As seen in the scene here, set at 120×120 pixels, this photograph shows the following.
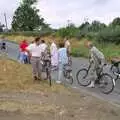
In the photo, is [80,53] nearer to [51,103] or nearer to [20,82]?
[20,82]


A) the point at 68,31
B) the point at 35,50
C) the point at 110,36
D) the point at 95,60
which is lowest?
the point at 95,60

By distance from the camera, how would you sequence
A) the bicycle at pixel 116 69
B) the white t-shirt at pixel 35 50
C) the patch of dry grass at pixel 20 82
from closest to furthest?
the patch of dry grass at pixel 20 82
the white t-shirt at pixel 35 50
the bicycle at pixel 116 69

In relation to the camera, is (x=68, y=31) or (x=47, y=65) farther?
(x=68, y=31)

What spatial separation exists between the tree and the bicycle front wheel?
85.4 meters

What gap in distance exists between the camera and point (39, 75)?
21.0 metres

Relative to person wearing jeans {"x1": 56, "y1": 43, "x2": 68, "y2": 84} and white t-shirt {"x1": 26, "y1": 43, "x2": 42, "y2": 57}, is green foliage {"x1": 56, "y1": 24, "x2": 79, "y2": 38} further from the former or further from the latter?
white t-shirt {"x1": 26, "y1": 43, "x2": 42, "y2": 57}

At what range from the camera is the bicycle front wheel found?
18.9 m

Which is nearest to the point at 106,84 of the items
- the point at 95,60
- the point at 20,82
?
the point at 95,60

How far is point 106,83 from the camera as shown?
19031mm

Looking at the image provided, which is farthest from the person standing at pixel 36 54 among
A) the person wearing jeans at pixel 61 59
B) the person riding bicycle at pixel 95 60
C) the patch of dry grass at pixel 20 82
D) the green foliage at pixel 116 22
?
the green foliage at pixel 116 22

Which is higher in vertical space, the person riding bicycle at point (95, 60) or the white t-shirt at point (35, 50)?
the white t-shirt at point (35, 50)

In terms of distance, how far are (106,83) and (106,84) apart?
0.14 feet

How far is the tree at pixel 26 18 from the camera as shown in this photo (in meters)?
105

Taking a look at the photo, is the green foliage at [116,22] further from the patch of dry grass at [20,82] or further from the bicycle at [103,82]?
the bicycle at [103,82]
